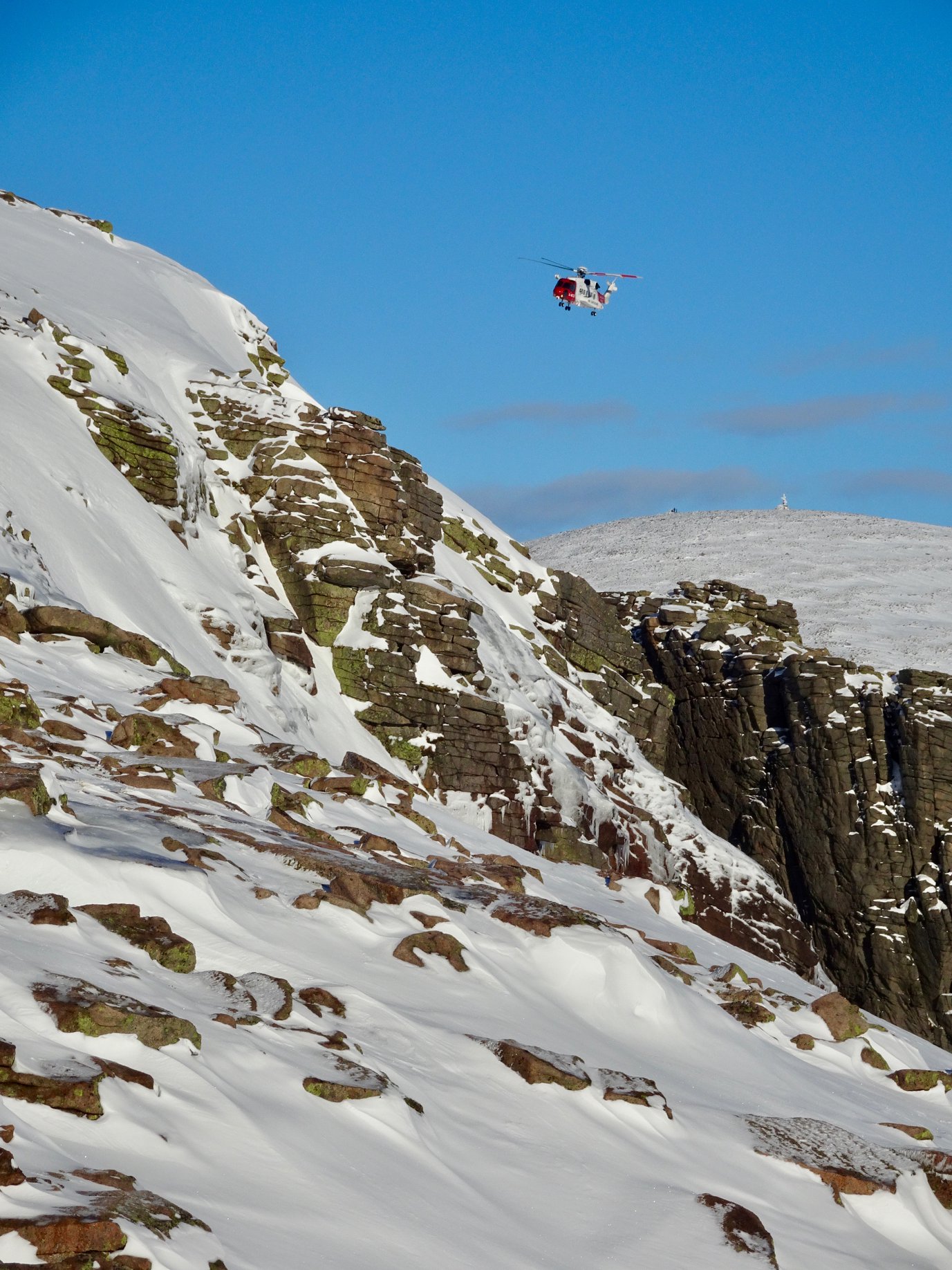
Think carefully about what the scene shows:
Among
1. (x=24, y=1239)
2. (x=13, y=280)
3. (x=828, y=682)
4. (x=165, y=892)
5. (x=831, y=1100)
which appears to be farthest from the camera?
(x=828, y=682)

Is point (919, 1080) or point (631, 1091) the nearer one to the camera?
point (631, 1091)

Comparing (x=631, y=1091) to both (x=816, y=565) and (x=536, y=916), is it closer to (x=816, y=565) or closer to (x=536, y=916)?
(x=536, y=916)

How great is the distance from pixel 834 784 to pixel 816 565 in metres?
59.5

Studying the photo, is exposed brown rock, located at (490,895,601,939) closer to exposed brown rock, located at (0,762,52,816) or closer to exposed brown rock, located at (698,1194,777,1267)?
exposed brown rock, located at (0,762,52,816)

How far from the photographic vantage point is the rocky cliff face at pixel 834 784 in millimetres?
43875

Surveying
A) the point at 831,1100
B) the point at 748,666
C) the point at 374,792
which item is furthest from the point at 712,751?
the point at 831,1100

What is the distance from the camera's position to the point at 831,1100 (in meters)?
11.8

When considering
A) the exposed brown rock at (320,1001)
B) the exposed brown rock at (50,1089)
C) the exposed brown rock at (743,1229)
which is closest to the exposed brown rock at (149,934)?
the exposed brown rock at (320,1001)

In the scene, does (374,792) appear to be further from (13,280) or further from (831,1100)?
(13,280)

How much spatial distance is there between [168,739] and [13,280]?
25.4m

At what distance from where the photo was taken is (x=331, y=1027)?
336 inches

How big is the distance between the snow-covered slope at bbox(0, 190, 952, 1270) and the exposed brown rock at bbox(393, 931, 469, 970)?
2 centimetres

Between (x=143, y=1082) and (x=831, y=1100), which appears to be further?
(x=831, y=1100)

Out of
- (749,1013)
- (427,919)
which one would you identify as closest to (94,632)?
(427,919)
